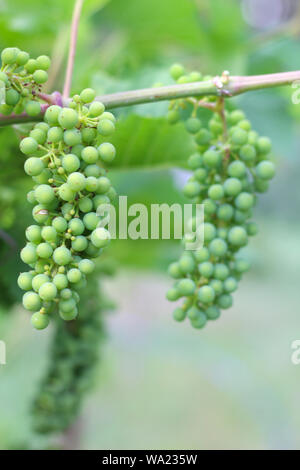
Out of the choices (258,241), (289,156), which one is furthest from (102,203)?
(258,241)

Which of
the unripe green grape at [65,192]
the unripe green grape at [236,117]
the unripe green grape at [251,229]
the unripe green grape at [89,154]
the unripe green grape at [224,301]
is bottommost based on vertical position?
the unripe green grape at [224,301]

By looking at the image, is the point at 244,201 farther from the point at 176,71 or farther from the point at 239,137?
the point at 176,71

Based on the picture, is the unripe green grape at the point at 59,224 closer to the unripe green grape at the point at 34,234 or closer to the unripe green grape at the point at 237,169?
the unripe green grape at the point at 34,234

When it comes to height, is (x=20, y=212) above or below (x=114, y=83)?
below

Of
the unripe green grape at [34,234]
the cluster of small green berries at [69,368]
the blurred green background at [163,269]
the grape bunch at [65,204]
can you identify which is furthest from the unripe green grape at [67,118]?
the cluster of small green berries at [69,368]

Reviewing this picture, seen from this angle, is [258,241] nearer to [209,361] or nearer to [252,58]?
[209,361]

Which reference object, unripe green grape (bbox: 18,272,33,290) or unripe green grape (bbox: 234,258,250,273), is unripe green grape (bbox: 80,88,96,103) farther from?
unripe green grape (bbox: 234,258,250,273)

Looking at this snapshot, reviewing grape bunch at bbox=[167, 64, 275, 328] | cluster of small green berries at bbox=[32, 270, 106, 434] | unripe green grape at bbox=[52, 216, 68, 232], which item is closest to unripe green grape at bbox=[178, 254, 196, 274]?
grape bunch at bbox=[167, 64, 275, 328]
